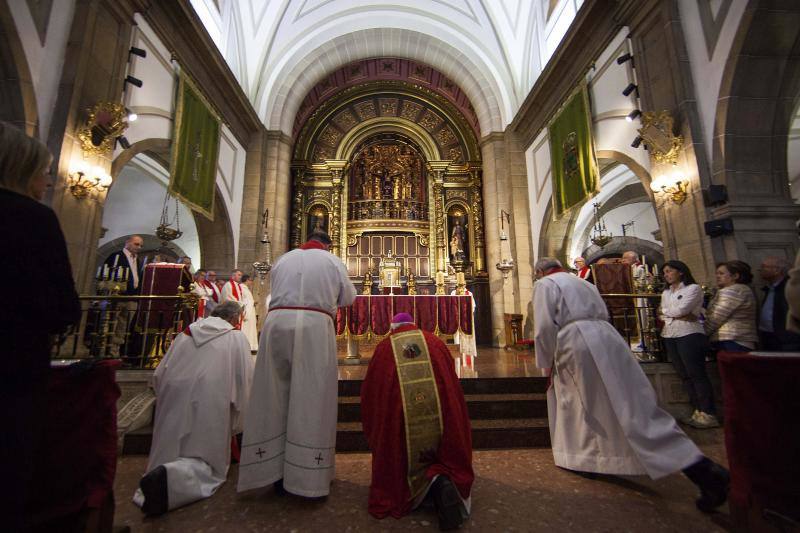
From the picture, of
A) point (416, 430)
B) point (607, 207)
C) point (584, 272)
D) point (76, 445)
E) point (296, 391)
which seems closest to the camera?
point (76, 445)

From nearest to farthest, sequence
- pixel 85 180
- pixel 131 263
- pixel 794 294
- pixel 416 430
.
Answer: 1. pixel 794 294
2. pixel 416 430
3. pixel 85 180
4. pixel 131 263

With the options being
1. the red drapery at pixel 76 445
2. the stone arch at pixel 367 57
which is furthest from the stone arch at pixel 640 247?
the red drapery at pixel 76 445

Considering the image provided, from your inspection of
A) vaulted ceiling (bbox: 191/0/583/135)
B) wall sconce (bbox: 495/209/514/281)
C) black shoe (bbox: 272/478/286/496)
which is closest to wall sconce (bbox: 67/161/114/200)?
black shoe (bbox: 272/478/286/496)

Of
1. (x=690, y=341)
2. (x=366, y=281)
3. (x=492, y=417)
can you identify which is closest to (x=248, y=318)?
(x=366, y=281)

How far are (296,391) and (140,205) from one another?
43.6 ft

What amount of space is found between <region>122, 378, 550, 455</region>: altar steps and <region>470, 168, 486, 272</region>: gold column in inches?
294

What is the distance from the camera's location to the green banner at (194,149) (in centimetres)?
678

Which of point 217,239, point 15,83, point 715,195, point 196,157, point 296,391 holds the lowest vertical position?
point 296,391

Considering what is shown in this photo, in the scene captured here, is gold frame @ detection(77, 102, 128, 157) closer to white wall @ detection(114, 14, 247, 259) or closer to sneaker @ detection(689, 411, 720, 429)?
white wall @ detection(114, 14, 247, 259)

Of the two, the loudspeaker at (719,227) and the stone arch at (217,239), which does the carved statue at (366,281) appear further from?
the loudspeaker at (719,227)

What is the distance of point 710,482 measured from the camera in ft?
7.15

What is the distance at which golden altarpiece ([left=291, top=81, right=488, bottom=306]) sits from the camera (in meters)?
11.9

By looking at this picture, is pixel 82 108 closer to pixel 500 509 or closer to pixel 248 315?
pixel 248 315

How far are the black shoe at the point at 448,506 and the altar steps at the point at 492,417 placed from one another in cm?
142
